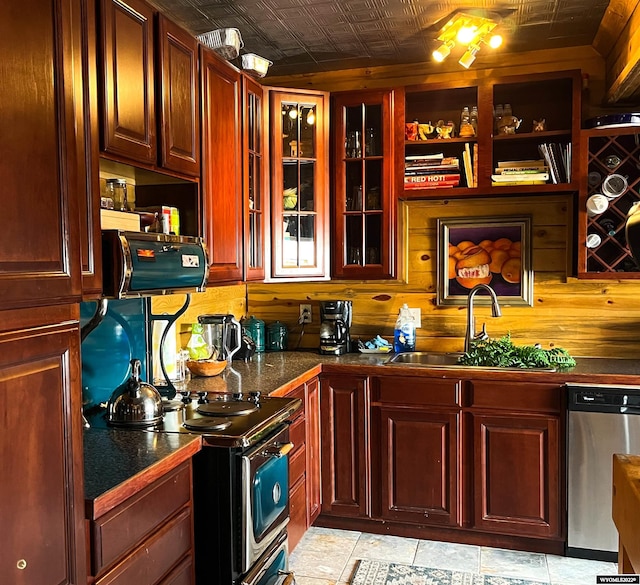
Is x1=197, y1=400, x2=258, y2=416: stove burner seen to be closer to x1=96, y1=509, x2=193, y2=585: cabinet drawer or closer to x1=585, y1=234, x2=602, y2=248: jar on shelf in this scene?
x1=96, y1=509, x2=193, y2=585: cabinet drawer

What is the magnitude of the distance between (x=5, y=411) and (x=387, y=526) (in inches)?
98.5

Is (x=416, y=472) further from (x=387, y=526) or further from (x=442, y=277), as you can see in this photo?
(x=442, y=277)

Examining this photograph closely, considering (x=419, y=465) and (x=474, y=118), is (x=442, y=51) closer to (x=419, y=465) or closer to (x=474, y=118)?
(x=474, y=118)

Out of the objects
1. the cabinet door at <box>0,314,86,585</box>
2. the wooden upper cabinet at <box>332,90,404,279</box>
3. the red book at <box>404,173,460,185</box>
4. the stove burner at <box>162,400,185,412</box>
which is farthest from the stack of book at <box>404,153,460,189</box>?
the cabinet door at <box>0,314,86,585</box>

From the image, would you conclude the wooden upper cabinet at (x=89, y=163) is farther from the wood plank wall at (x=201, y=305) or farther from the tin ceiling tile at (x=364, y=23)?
the wood plank wall at (x=201, y=305)

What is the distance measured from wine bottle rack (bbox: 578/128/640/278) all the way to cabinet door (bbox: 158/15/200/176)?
6.21ft

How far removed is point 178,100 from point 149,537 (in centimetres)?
152

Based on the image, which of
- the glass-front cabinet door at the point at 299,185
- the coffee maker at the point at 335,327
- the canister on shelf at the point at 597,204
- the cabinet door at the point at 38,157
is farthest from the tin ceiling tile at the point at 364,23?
the cabinet door at the point at 38,157

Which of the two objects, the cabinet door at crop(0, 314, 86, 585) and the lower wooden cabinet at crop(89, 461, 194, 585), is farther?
the lower wooden cabinet at crop(89, 461, 194, 585)

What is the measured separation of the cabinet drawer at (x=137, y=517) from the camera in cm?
144

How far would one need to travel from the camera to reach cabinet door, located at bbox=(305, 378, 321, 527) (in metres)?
3.05

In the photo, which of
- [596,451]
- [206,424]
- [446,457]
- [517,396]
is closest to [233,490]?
[206,424]

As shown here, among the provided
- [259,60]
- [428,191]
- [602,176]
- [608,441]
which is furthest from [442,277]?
[259,60]

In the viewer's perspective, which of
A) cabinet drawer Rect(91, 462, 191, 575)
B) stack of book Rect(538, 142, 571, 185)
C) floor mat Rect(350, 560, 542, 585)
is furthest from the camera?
stack of book Rect(538, 142, 571, 185)
